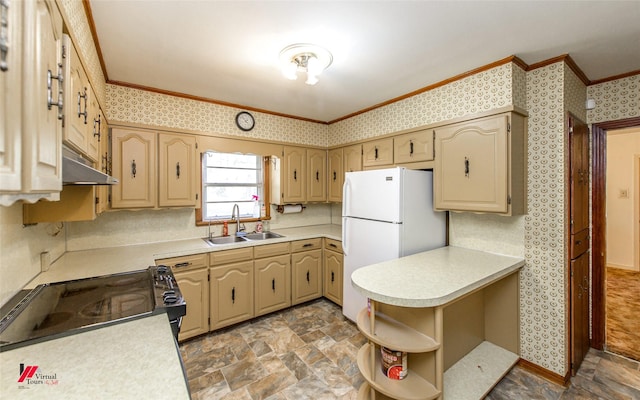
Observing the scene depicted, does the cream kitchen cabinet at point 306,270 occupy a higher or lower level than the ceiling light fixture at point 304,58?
lower

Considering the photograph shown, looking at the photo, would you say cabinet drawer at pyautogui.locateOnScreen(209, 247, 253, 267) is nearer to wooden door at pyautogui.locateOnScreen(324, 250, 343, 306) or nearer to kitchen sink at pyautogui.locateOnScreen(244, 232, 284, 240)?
kitchen sink at pyautogui.locateOnScreen(244, 232, 284, 240)

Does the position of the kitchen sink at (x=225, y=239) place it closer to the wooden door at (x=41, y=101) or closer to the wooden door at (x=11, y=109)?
the wooden door at (x=41, y=101)

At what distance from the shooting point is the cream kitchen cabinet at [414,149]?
2562mm

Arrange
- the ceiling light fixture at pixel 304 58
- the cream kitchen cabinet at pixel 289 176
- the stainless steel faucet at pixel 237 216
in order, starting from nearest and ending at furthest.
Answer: the ceiling light fixture at pixel 304 58 < the stainless steel faucet at pixel 237 216 < the cream kitchen cabinet at pixel 289 176

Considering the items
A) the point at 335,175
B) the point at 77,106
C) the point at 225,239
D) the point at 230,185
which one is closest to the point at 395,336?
the point at 77,106

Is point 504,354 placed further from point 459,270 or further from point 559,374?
point 459,270

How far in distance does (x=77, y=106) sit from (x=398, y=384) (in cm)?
226

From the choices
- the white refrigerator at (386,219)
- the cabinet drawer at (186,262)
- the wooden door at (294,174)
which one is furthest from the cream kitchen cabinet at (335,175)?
the cabinet drawer at (186,262)

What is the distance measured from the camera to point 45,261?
1.82 m

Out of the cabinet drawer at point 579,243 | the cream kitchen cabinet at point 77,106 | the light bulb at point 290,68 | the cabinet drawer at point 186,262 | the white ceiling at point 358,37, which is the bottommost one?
the cabinet drawer at point 186,262

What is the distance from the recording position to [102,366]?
0.91 meters

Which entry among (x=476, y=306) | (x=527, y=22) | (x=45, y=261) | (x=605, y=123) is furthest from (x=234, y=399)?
(x=605, y=123)

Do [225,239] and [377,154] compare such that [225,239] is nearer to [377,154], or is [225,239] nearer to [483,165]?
[377,154]

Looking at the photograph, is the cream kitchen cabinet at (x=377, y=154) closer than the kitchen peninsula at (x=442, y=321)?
No
